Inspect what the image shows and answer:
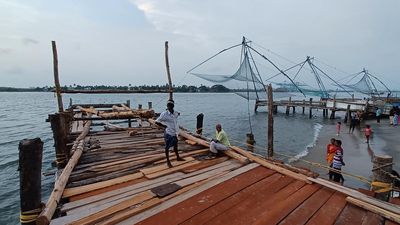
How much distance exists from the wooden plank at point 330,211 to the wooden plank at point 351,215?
70 millimetres

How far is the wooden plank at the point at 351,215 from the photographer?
4.61 m

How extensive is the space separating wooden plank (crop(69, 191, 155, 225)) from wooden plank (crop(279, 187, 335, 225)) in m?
2.57

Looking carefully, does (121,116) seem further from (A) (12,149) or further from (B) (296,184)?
(A) (12,149)

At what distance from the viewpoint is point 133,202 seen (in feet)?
16.9

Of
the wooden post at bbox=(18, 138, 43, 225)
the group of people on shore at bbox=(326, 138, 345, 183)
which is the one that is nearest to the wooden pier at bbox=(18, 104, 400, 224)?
the wooden post at bbox=(18, 138, 43, 225)

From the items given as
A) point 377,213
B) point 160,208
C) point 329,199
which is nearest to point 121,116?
point 160,208

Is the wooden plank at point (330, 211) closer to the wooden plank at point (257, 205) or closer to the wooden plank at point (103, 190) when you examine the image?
the wooden plank at point (257, 205)

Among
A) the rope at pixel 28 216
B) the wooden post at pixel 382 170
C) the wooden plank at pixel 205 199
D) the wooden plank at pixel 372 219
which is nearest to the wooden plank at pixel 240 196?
the wooden plank at pixel 205 199

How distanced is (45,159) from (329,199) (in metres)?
20.1

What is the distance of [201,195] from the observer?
217 inches

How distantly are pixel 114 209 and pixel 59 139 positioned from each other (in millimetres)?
5130

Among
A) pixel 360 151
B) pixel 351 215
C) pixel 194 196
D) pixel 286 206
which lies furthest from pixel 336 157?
pixel 360 151

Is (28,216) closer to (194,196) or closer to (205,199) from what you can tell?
(194,196)

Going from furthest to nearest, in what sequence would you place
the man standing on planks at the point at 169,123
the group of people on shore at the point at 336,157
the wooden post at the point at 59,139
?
the group of people on shore at the point at 336,157, the wooden post at the point at 59,139, the man standing on planks at the point at 169,123
